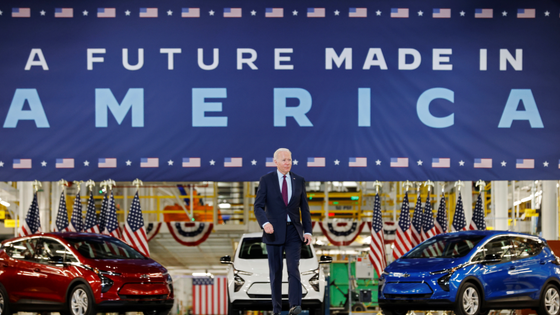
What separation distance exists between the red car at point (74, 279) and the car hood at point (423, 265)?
372cm

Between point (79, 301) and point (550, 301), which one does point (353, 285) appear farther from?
point (79, 301)

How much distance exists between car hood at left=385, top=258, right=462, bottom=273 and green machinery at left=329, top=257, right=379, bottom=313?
26.5 feet

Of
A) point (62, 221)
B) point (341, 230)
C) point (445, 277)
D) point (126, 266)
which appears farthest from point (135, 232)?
point (341, 230)

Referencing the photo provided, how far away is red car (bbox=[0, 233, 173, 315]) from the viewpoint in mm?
10352

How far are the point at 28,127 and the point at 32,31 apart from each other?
6.43ft

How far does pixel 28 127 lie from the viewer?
13.7 m

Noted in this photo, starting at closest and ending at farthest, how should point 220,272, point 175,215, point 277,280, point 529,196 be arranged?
point 277,280, point 529,196, point 175,215, point 220,272

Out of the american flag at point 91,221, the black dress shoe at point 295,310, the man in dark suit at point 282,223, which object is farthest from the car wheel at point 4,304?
the black dress shoe at point 295,310

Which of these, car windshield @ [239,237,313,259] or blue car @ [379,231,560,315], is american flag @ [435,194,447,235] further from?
car windshield @ [239,237,313,259]

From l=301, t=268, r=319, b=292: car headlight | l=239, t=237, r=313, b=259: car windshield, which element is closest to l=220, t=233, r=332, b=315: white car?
l=301, t=268, r=319, b=292: car headlight

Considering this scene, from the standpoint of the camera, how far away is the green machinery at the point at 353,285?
19641 millimetres

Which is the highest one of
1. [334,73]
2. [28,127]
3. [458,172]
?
[334,73]

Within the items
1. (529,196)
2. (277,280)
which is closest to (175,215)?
(529,196)

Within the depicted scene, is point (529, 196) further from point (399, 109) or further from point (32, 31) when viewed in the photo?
point (32, 31)
